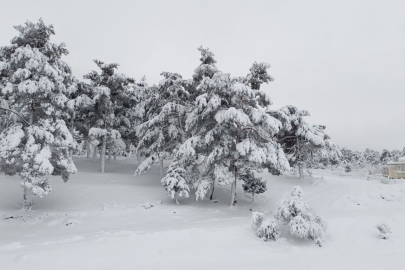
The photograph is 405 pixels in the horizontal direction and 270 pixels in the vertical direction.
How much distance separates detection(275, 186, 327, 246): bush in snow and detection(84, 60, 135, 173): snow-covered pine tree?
19664 millimetres

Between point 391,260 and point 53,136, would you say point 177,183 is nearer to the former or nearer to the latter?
A: point 53,136

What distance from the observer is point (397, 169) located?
1497 inches

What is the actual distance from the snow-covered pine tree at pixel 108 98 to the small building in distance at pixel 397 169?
131ft

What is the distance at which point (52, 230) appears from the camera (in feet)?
38.3

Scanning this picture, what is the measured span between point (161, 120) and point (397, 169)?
3842 centimetres

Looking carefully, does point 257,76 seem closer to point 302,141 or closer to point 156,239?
point 302,141

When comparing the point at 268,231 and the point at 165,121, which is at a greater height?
the point at 165,121

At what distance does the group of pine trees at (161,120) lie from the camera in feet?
45.5

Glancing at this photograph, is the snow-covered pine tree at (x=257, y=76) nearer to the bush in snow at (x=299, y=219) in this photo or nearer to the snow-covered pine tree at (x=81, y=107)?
the bush in snow at (x=299, y=219)

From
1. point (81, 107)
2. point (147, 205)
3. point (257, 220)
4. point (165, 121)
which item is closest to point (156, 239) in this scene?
point (257, 220)

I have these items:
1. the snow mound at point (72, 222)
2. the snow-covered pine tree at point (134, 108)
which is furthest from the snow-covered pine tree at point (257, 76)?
the snow mound at point (72, 222)

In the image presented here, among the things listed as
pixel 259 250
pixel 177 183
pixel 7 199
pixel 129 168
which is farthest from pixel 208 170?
pixel 129 168

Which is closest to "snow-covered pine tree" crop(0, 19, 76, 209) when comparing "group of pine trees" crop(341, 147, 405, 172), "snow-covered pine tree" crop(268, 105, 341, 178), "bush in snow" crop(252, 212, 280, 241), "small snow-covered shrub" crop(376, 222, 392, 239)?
"bush in snow" crop(252, 212, 280, 241)

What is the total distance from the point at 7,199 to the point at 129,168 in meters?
16.9
